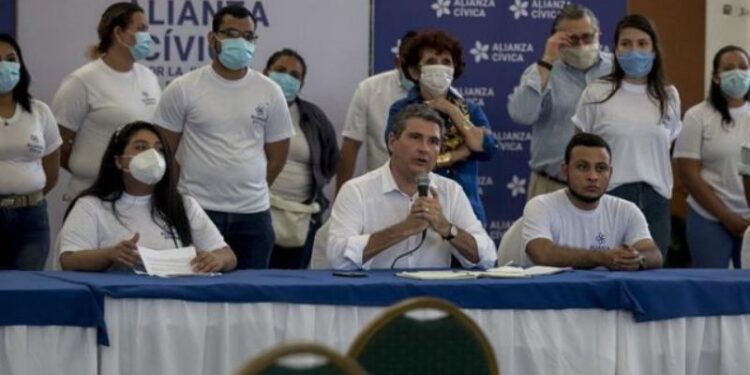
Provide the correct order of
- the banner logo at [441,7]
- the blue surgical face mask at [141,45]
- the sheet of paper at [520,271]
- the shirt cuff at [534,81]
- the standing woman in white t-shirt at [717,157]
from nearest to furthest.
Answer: the sheet of paper at [520,271] < the blue surgical face mask at [141,45] < the shirt cuff at [534,81] < the standing woman in white t-shirt at [717,157] < the banner logo at [441,7]

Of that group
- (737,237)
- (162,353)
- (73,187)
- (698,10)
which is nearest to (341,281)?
(162,353)

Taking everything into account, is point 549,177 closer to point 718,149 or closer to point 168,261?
point 718,149

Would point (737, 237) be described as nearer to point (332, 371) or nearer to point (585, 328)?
point (585, 328)

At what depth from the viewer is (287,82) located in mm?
7973

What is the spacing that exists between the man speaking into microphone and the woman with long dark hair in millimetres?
537

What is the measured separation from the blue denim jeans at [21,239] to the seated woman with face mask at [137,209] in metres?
0.97

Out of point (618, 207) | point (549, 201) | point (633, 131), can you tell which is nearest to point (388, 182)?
point (549, 201)

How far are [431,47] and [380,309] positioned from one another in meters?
2.06

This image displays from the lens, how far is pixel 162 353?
5031 millimetres

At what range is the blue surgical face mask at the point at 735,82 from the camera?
802cm

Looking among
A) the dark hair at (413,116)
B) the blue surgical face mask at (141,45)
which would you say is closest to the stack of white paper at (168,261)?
the dark hair at (413,116)

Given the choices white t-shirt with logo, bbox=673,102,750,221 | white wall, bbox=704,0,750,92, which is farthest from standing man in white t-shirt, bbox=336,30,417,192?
white wall, bbox=704,0,750,92

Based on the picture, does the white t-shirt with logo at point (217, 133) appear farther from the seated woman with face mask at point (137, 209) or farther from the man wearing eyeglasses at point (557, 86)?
the man wearing eyeglasses at point (557, 86)

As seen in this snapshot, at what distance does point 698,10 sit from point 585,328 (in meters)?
5.44
